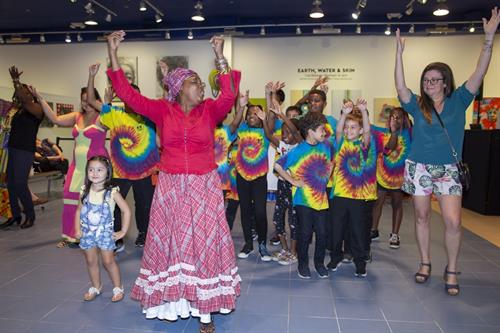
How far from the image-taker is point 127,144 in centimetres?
418

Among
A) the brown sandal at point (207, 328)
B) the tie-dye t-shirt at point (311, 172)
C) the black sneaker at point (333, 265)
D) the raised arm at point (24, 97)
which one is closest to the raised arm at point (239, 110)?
the tie-dye t-shirt at point (311, 172)

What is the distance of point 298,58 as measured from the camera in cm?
984

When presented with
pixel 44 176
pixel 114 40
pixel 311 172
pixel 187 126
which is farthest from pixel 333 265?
pixel 44 176

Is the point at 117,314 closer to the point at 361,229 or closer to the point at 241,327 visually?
the point at 241,327

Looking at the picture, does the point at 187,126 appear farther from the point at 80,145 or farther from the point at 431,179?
the point at 80,145

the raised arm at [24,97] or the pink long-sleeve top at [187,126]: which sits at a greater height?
the raised arm at [24,97]

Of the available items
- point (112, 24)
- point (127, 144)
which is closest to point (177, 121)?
point (127, 144)

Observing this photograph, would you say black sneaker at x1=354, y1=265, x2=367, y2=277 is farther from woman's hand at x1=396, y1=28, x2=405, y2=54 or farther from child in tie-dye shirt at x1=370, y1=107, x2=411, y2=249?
woman's hand at x1=396, y1=28, x2=405, y2=54

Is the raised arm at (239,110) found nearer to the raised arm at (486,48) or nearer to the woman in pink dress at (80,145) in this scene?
the woman in pink dress at (80,145)

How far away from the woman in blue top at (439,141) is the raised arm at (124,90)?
76.9 inches

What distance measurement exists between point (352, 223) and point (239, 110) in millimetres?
1458

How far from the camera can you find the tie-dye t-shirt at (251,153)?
13.2 ft

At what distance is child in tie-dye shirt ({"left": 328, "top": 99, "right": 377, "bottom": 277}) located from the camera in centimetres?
358

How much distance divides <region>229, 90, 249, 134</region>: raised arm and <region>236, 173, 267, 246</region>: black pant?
0.49 meters
